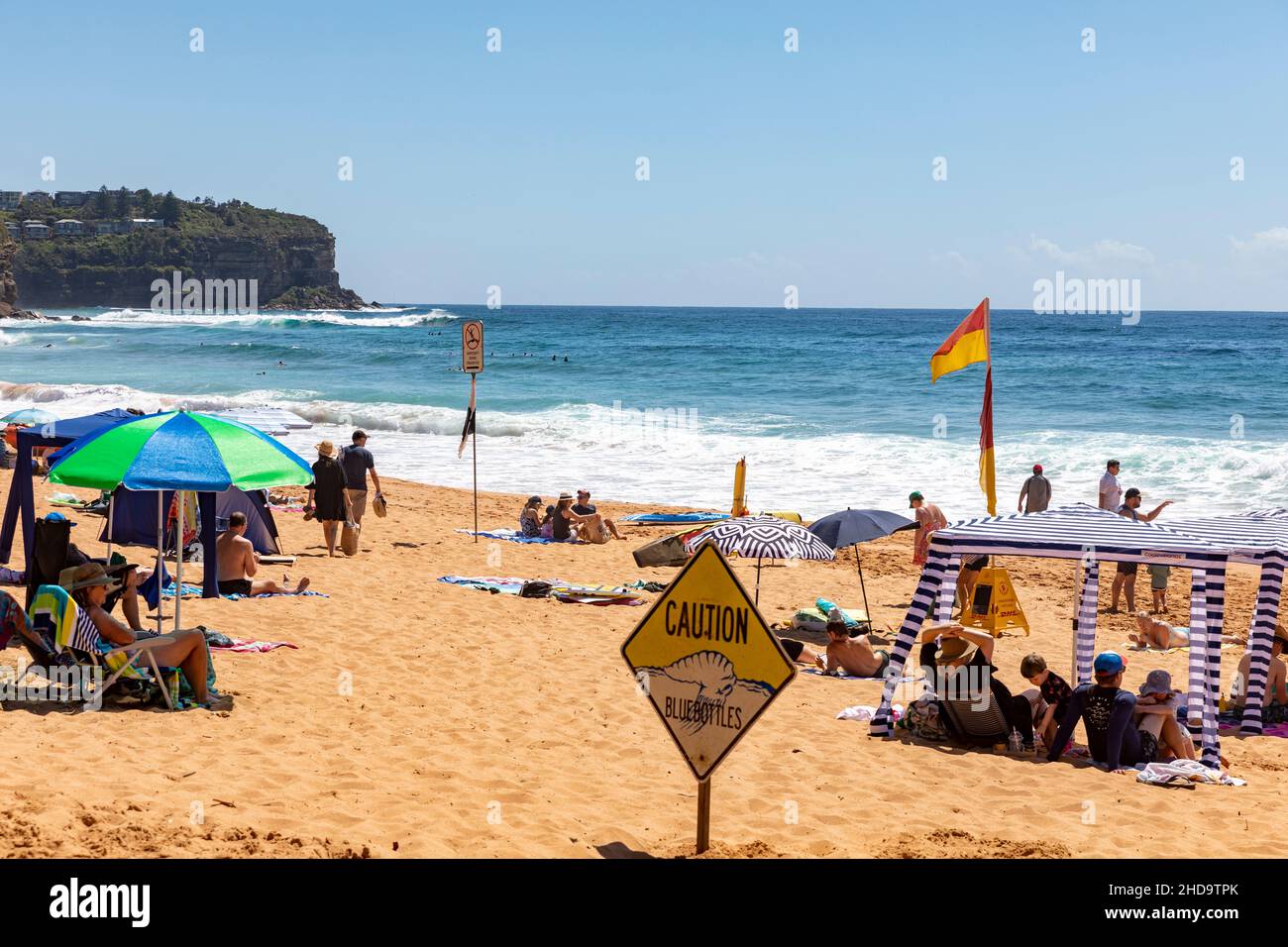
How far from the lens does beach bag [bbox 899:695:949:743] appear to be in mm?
8055

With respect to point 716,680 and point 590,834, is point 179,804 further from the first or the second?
point 716,680

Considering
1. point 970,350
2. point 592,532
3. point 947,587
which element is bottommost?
point 592,532

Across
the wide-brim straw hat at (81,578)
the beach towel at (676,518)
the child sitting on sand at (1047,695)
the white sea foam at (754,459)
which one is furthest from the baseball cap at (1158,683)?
the white sea foam at (754,459)

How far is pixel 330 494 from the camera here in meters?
14.0

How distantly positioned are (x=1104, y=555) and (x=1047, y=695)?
1071 millimetres

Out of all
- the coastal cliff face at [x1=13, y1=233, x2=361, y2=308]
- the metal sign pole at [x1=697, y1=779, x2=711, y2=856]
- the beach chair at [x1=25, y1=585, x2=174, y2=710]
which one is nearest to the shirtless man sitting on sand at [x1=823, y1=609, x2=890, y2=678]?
the metal sign pole at [x1=697, y1=779, x2=711, y2=856]

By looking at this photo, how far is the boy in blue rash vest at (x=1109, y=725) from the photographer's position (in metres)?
7.57

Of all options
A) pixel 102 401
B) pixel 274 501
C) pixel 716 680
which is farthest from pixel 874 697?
pixel 102 401

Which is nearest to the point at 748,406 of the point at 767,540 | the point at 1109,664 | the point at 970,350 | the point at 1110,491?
the point at 1110,491

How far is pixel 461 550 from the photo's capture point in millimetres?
15328

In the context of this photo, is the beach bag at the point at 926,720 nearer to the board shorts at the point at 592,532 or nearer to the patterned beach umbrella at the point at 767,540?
the patterned beach umbrella at the point at 767,540

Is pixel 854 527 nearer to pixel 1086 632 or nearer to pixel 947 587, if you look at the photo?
pixel 1086 632

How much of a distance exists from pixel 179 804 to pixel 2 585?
656cm

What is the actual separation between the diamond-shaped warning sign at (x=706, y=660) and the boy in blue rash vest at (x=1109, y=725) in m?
3.60
